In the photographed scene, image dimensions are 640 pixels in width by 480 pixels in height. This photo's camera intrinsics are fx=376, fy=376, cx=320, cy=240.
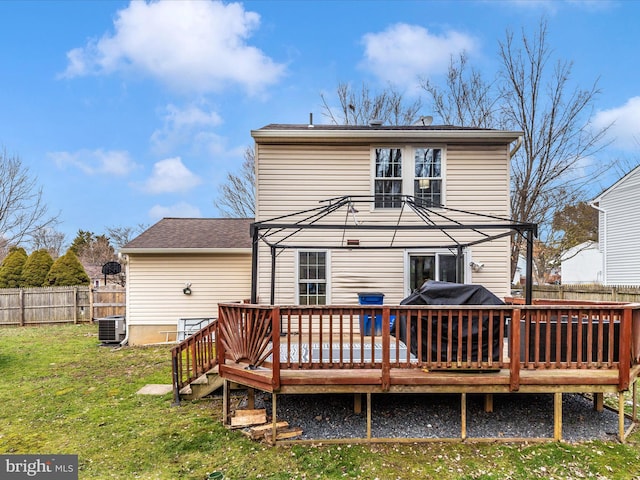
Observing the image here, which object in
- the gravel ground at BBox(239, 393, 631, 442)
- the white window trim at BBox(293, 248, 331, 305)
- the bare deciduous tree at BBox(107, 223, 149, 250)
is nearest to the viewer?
the gravel ground at BBox(239, 393, 631, 442)

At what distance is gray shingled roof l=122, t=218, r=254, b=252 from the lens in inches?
435

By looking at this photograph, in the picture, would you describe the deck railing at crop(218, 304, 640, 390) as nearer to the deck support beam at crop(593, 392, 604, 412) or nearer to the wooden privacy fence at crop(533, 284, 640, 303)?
the deck support beam at crop(593, 392, 604, 412)

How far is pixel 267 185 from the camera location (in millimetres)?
→ 8703

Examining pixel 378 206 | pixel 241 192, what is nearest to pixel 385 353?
pixel 378 206

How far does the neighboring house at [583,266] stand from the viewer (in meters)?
27.3

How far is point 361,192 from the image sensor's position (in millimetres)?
8773

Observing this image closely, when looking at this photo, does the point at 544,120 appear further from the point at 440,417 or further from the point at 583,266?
the point at 583,266

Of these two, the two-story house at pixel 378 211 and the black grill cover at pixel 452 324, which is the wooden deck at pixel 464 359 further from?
the two-story house at pixel 378 211

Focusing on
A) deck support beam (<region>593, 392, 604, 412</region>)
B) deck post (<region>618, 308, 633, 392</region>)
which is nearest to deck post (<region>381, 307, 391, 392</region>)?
deck post (<region>618, 308, 633, 392</region>)

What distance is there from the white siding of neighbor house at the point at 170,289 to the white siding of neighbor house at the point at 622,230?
15982 millimetres

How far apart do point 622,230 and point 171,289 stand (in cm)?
1846

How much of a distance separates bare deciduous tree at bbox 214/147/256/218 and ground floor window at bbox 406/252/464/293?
1332 cm

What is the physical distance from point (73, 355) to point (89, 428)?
216 inches

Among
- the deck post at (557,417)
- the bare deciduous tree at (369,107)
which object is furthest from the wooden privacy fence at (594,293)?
the deck post at (557,417)
